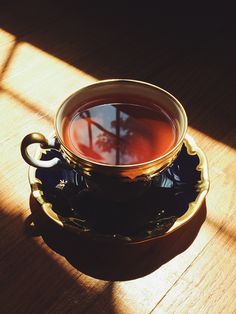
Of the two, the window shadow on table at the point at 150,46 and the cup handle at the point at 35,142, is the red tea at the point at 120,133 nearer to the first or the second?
the cup handle at the point at 35,142

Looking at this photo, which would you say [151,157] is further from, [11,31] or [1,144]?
[11,31]

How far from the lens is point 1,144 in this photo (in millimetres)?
685

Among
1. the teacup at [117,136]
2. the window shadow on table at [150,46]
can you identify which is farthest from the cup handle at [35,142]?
the window shadow on table at [150,46]

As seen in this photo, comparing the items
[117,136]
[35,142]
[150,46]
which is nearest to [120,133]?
[117,136]

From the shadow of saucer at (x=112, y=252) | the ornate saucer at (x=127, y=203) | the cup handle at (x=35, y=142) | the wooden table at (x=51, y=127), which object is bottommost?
the wooden table at (x=51, y=127)

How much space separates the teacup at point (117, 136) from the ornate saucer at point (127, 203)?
0.02m

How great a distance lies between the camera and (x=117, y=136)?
1.67ft

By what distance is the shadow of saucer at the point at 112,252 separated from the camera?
483 mm

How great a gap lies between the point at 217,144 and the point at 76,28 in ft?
1.68

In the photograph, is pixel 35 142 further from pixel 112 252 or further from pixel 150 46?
pixel 150 46

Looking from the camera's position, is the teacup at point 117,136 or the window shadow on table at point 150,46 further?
the window shadow on table at point 150,46

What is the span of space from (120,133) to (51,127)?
0.80 feet

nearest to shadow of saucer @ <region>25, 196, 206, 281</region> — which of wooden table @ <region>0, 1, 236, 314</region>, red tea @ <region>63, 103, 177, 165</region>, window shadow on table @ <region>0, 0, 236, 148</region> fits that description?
wooden table @ <region>0, 1, 236, 314</region>

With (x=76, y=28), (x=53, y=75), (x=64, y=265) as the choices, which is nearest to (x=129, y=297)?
(x=64, y=265)
